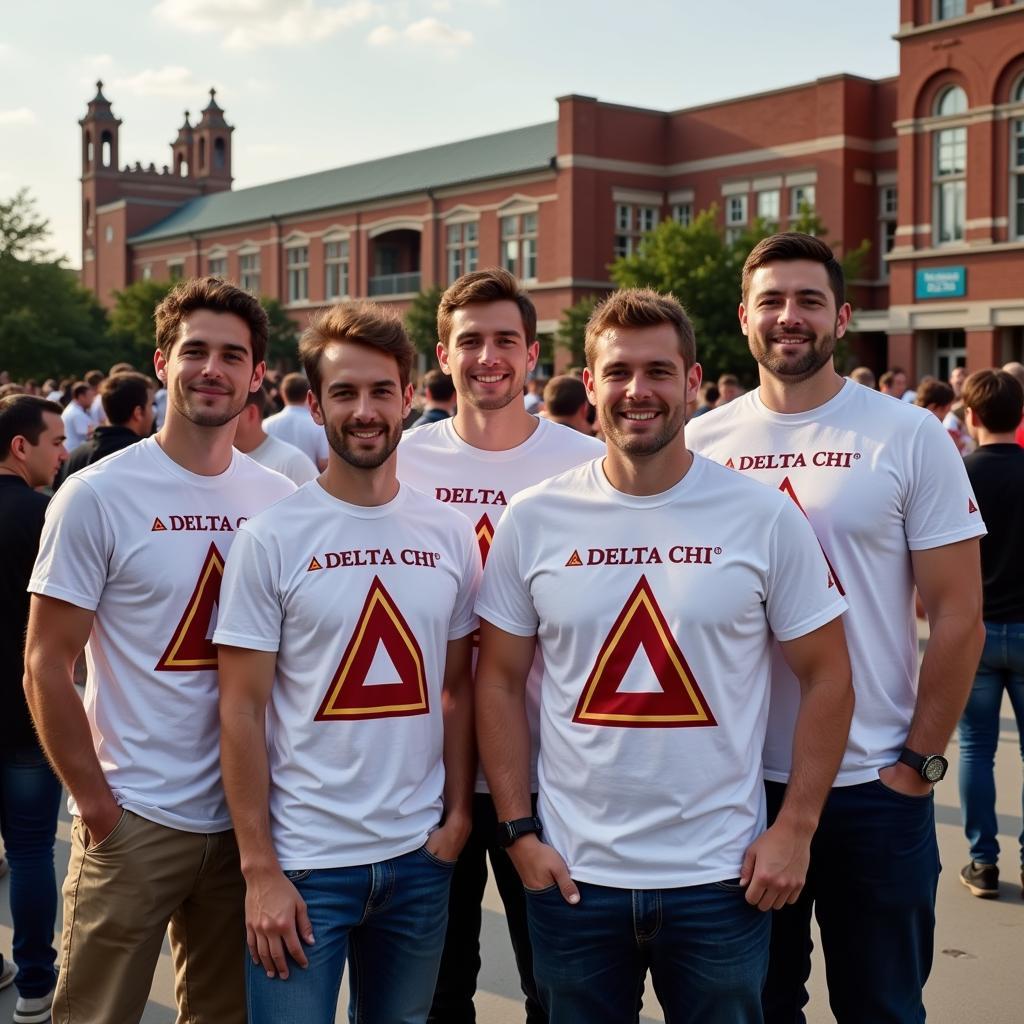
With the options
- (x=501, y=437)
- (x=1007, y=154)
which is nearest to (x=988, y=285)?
(x=1007, y=154)

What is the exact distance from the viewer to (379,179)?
50281 mm

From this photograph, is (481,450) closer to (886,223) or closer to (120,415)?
(120,415)

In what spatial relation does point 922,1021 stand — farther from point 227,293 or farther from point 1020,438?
point 1020,438

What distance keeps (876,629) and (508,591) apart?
1.00 m

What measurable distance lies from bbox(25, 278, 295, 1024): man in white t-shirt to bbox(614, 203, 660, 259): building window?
→ 130ft

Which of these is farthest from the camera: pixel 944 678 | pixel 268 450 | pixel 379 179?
pixel 379 179

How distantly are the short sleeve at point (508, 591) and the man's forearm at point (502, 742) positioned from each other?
0.16 metres

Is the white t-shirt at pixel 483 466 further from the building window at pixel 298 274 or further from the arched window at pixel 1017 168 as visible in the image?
the building window at pixel 298 274

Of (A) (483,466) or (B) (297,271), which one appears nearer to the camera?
(A) (483,466)

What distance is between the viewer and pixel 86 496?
303cm

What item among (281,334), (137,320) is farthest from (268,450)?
(137,320)

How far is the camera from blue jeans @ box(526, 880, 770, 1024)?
2.70 m

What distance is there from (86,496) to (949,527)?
217 centimetres

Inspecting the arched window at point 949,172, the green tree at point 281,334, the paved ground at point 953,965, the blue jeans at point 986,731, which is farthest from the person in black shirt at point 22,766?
the green tree at point 281,334
